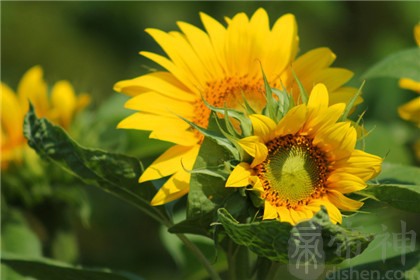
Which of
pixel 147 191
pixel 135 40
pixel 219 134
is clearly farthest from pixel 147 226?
pixel 219 134

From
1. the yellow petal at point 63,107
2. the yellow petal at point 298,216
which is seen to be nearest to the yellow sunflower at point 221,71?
the yellow petal at point 298,216

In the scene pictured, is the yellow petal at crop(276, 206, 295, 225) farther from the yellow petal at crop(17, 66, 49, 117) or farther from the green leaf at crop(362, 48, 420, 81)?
the yellow petal at crop(17, 66, 49, 117)

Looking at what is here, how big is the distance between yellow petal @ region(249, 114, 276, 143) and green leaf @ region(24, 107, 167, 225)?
23cm

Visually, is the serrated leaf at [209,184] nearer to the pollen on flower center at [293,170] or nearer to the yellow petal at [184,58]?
the pollen on flower center at [293,170]

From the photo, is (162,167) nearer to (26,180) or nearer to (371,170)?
(371,170)

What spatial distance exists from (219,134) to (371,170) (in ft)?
0.68

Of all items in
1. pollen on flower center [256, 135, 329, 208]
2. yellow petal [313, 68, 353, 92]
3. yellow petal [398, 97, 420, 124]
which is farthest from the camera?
yellow petal [398, 97, 420, 124]

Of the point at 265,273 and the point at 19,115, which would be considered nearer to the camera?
the point at 265,273

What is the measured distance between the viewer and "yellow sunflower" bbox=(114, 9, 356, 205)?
1.36 metres

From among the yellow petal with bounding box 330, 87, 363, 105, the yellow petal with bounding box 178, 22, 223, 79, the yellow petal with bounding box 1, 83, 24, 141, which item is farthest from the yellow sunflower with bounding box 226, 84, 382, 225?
the yellow petal with bounding box 1, 83, 24, 141

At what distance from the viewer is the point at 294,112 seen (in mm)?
1204

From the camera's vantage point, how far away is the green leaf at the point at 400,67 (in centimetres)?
146

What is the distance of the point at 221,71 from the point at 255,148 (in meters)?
0.25

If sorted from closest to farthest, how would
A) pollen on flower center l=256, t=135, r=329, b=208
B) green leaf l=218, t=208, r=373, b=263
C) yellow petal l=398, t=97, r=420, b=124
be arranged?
green leaf l=218, t=208, r=373, b=263 → pollen on flower center l=256, t=135, r=329, b=208 → yellow petal l=398, t=97, r=420, b=124
